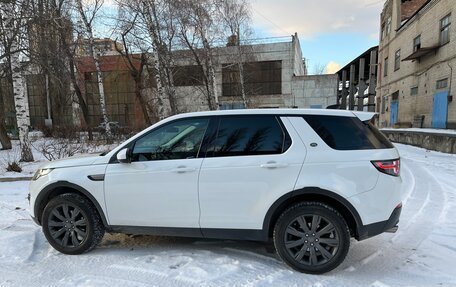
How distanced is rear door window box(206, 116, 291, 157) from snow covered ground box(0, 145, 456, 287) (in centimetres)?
131

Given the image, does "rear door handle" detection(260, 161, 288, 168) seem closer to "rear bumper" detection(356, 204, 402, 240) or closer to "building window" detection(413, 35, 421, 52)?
"rear bumper" detection(356, 204, 402, 240)

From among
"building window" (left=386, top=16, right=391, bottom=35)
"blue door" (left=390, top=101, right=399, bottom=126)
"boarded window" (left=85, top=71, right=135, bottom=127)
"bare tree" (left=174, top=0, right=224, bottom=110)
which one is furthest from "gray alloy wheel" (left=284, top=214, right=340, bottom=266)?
"boarded window" (left=85, top=71, right=135, bottom=127)

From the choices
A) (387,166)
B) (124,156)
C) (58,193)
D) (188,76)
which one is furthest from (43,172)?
(188,76)

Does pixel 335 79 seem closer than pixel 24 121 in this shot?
No

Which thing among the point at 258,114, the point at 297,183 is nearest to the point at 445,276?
the point at 297,183

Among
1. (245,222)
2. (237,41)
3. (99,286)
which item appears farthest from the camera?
(237,41)

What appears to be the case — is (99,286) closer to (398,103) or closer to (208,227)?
(208,227)

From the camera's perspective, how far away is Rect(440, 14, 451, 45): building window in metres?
18.4

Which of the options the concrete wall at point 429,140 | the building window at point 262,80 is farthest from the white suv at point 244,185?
the building window at point 262,80

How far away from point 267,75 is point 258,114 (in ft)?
111

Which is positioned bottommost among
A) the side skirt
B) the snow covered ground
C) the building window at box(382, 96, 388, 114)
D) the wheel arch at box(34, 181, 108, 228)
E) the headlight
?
the snow covered ground

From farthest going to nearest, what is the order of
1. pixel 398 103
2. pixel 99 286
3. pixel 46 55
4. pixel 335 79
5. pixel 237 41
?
pixel 335 79
pixel 398 103
pixel 237 41
pixel 46 55
pixel 99 286

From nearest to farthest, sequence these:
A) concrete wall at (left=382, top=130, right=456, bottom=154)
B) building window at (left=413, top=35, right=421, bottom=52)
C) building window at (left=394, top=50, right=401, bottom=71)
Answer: concrete wall at (left=382, top=130, right=456, bottom=154)
building window at (left=413, top=35, right=421, bottom=52)
building window at (left=394, top=50, right=401, bottom=71)

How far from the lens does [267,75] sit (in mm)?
36344
